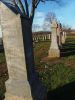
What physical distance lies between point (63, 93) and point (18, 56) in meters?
2.76

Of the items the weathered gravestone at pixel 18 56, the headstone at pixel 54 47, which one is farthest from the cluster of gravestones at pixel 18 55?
the headstone at pixel 54 47

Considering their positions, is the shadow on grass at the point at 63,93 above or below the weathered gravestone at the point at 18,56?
below

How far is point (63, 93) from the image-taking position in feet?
25.3

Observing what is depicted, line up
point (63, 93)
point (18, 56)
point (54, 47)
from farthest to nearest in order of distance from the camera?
point (54, 47)
point (63, 93)
point (18, 56)

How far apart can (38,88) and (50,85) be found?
235 cm

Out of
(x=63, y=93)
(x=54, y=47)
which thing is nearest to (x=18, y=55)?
(x=63, y=93)

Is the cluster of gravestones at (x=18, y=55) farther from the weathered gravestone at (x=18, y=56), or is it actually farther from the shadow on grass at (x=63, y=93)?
the shadow on grass at (x=63, y=93)

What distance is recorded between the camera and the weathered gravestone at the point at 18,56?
17.7ft

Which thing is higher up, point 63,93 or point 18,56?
point 18,56

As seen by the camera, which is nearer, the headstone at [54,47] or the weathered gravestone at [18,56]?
the weathered gravestone at [18,56]

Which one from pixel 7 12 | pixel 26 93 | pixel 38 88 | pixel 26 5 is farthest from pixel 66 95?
pixel 26 5

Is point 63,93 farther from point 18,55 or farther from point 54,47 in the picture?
point 54,47

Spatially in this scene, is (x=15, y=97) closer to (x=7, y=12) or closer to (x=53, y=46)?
(x=7, y=12)

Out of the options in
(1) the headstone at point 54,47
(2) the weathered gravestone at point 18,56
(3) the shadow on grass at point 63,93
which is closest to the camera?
(2) the weathered gravestone at point 18,56
